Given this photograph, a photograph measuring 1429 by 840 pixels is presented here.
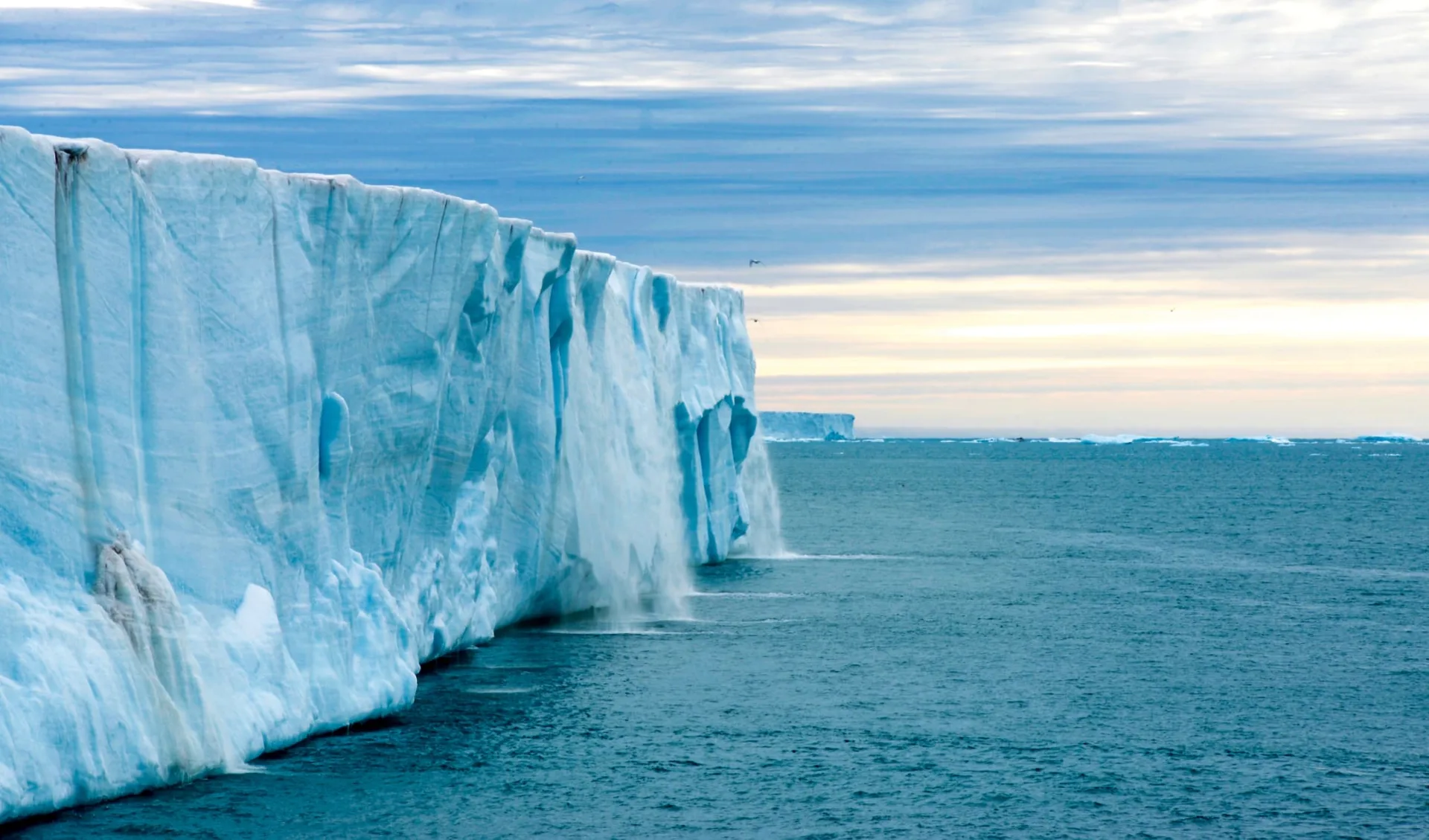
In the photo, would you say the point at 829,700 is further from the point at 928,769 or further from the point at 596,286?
the point at 596,286

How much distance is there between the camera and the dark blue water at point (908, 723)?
19.6m

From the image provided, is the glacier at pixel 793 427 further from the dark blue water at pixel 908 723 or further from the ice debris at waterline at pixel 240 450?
the ice debris at waterline at pixel 240 450

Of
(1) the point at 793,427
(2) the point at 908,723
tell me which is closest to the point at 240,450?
(2) the point at 908,723

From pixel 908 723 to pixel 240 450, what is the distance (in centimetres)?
1092

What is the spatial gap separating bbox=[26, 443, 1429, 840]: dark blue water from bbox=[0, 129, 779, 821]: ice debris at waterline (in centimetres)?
93

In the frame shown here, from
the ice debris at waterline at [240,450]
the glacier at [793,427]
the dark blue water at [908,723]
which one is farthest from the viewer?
the glacier at [793,427]

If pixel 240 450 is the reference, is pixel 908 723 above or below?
below

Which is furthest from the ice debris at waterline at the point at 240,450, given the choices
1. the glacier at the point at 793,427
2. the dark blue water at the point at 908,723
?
the glacier at the point at 793,427

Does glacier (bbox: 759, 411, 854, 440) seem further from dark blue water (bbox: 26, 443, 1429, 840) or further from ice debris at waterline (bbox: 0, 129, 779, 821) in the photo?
ice debris at waterline (bbox: 0, 129, 779, 821)

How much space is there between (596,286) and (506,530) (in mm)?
7099

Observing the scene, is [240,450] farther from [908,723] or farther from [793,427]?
[793,427]

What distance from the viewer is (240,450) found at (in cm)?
2075

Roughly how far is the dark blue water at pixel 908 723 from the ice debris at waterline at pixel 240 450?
0.93 metres

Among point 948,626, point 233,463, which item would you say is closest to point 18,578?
point 233,463
